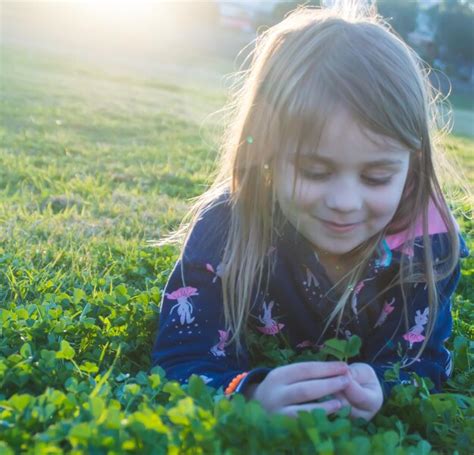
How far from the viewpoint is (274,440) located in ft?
5.59

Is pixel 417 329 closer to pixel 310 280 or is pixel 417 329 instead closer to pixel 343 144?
pixel 310 280

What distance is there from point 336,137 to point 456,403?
2.98 feet

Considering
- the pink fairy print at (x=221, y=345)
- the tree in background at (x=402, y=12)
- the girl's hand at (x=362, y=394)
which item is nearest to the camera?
the girl's hand at (x=362, y=394)

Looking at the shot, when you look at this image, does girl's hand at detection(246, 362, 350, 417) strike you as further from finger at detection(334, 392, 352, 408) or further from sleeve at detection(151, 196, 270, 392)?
sleeve at detection(151, 196, 270, 392)

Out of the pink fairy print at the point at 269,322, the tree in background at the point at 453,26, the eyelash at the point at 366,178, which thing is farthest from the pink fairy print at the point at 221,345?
the tree in background at the point at 453,26

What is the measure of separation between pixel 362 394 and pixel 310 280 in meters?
0.73

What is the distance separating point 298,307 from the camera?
10.0 feet

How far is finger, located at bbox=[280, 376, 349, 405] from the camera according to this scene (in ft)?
7.44

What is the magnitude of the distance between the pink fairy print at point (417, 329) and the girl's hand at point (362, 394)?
0.50 m

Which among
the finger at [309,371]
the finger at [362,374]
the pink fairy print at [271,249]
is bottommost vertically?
the finger at [362,374]

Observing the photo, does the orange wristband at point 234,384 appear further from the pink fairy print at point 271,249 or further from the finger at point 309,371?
the pink fairy print at point 271,249

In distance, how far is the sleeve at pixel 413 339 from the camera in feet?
9.46

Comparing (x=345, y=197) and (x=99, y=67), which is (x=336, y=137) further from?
(x=99, y=67)

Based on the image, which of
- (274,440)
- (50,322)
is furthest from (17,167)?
(274,440)
